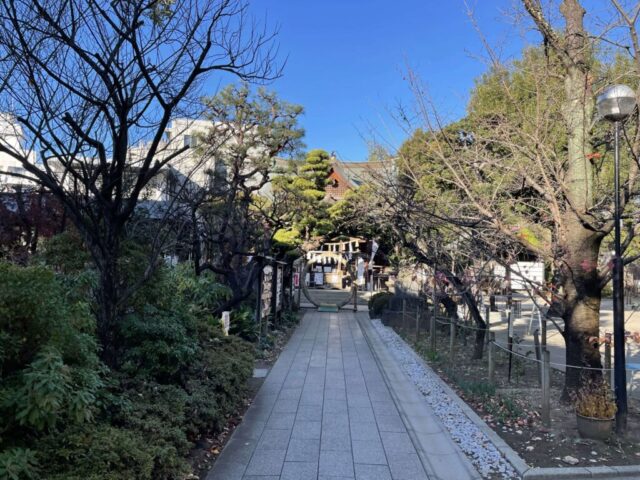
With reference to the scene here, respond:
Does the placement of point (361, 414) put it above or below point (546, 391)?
below

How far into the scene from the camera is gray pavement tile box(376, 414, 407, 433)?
556cm

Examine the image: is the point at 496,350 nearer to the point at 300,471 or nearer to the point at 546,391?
the point at 546,391

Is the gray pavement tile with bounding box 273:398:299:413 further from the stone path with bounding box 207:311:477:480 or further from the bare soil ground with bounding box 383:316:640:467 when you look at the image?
the bare soil ground with bounding box 383:316:640:467

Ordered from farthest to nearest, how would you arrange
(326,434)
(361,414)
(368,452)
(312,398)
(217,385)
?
(312,398), (361,414), (217,385), (326,434), (368,452)

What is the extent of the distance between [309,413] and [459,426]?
184 cm

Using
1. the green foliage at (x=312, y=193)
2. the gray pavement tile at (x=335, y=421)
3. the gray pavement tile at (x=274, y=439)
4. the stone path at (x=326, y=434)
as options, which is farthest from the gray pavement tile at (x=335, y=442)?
the green foliage at (x=312, y=193)

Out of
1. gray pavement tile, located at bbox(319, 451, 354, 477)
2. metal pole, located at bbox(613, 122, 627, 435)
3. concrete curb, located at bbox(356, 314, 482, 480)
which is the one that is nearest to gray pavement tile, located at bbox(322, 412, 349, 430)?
concrete curb, located at bbox(356, 314, 482, 480)

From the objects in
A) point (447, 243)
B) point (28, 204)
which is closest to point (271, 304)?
point (447, 243)

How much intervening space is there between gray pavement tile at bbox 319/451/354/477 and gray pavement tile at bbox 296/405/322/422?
1159mm

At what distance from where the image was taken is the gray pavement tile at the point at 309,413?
592cm

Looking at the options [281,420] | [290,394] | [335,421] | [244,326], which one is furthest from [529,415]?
[244,326]

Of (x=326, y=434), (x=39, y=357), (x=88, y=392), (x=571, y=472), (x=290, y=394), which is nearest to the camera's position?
(x=39, y=357)

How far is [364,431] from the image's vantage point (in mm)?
5449

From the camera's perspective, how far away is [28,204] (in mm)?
13547
